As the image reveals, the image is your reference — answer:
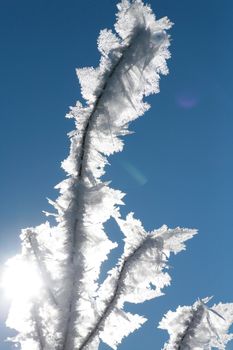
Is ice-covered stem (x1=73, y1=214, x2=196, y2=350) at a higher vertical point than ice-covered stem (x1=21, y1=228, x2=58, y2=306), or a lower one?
lower

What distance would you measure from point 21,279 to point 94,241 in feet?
1.69

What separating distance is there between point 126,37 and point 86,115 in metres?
0.48

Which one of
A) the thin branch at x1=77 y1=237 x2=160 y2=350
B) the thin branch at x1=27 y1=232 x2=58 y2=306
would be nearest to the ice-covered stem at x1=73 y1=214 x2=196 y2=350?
the thin branch at x1=77 y1=237 x2=160 y2=350

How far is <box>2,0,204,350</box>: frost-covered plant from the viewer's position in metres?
2.49

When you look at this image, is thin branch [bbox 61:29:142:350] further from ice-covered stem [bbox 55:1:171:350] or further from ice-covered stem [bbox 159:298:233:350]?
ice-covered stem [bbox 159:298:233:350]

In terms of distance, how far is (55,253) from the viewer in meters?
2.77

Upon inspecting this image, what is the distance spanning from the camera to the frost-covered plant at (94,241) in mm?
2490

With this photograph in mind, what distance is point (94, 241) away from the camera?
2748 mm

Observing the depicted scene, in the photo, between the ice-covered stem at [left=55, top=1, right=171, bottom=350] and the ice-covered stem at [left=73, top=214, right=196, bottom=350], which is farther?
the ice-covered stem at [left=73, top=214, right=196, bottom=350]

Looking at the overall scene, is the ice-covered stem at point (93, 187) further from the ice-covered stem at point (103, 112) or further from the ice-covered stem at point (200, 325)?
the ice-covered stem at point (200, 325)

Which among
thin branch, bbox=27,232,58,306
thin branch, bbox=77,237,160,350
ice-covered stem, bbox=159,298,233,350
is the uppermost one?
thin branch, bbox=27,232,58,306

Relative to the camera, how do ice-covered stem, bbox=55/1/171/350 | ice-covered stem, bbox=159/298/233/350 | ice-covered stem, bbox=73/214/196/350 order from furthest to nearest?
ice-covered stem, bbox=159/298/233/350 → ice-covered stem, bbox=73/214/196/350 → ice-covered stem, bbox=55/1/171/350

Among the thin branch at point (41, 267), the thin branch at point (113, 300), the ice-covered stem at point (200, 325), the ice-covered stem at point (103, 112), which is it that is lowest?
the ice-covered stem at point (200, 325)

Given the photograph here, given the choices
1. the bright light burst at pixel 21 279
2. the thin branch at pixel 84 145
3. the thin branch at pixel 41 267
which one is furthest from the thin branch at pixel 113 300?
the bright light burst at pixel 21 279
